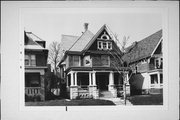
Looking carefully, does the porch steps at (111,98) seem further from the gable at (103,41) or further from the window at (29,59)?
the window at (29,59)

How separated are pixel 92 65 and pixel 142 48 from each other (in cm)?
85

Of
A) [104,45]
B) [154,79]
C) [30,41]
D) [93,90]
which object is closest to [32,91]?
[30,41]

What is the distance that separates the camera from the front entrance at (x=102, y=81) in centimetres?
366

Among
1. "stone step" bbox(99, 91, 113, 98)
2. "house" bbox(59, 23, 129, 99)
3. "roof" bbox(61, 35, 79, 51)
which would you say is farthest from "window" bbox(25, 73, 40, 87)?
"stone step" bbox(99, 91, 113, 98)

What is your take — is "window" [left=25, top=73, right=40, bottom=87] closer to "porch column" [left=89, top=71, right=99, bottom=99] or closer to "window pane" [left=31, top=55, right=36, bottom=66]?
"window pane" [left=31, top=55, right=36, bottom=66]

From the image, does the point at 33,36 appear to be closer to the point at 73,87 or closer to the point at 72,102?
the point at 73,87

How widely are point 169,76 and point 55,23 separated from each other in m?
2.00

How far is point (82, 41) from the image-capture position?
3.66 meters

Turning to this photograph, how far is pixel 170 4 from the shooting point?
3621 mm

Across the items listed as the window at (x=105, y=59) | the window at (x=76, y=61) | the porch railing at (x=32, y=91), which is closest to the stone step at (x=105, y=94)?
the window at (x=105, y=59)

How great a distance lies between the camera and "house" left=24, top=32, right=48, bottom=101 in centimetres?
359

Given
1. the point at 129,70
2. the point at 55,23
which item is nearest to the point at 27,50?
the point at 55,23

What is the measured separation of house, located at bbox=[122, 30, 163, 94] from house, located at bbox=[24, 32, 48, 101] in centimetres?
132

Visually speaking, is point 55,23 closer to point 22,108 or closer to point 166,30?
point 22,108
